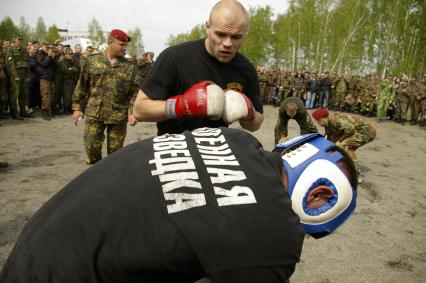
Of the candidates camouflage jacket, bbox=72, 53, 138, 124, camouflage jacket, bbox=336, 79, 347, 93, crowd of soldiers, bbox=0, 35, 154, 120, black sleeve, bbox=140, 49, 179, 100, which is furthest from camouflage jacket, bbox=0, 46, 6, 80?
camouflage jacket, bbox=336, 79, 347, 93

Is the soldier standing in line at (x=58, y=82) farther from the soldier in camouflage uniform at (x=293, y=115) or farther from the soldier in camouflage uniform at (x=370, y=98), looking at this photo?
the soldier in camouflage uniform at (x=370, y=98)

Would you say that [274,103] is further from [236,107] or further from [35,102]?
[236,107]

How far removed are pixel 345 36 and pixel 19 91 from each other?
28249 millimetres

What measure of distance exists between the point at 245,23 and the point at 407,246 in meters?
2.84

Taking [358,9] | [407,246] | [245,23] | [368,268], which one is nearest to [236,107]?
[245,23]

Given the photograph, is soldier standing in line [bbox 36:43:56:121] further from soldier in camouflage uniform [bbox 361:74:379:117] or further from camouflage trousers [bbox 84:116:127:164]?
soldier in camouflage uniform [bbox 361:74:379:117]

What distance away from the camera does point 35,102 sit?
10141 mm

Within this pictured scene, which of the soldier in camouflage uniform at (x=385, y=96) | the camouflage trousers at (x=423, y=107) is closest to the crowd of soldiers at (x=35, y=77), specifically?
the soldier in camouflage uniform at (x=385, y=96)

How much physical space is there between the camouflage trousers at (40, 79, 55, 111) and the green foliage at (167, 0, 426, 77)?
2230cm

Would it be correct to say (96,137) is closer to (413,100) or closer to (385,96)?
(385,96)

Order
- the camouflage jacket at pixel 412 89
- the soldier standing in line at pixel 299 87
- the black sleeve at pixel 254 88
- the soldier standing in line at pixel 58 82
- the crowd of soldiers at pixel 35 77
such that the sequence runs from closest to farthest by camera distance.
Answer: the black sleeve at pixel 254 88
the crowd of soldiers at pixel 35 77
the soldier standing in line at pixel 58 82
the camouflage jacket at pixel 412 89
the soldier standing in line at pixel 299 87

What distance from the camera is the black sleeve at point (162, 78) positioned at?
2.44 m

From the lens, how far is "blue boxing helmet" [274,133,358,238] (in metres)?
1.27

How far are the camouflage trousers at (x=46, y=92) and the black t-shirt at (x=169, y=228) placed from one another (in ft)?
29.0
